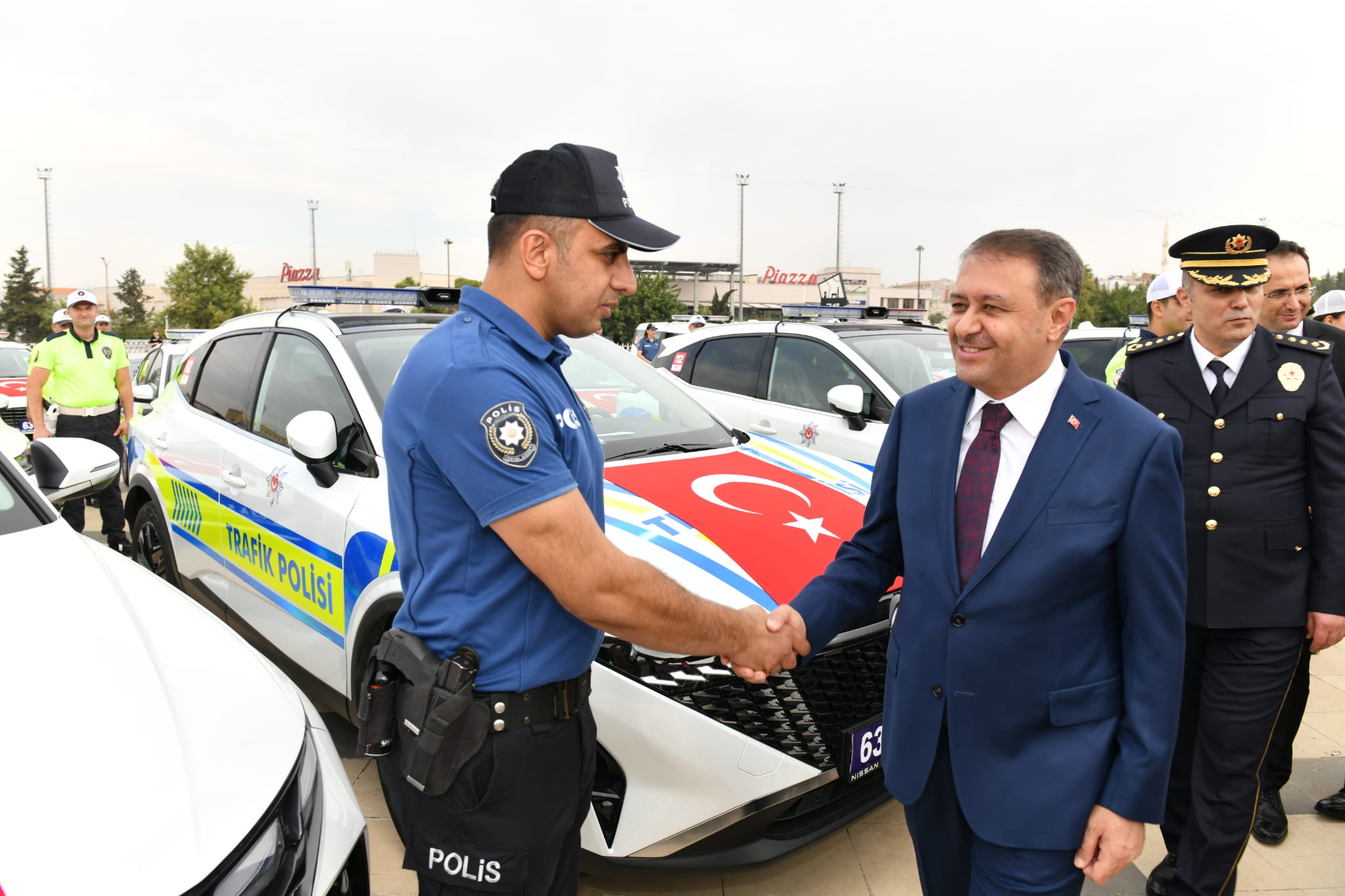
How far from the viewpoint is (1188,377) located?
8.44ft

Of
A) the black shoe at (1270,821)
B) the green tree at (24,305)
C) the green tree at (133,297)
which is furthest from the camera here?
the green tree at (133,297)

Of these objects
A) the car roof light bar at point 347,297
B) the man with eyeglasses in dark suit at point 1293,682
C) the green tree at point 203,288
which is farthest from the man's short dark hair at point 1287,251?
the green tree at point 203,288

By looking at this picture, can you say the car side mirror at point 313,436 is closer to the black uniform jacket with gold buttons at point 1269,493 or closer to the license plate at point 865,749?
the license plate at point 865,749

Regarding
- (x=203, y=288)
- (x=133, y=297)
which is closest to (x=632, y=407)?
(x=203, y=288)

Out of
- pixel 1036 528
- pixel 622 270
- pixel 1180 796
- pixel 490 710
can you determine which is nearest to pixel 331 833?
pixel 490 710

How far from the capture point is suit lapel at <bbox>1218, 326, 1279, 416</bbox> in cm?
247

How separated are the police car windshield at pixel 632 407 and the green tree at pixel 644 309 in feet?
150

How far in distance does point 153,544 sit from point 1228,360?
4.87 metres

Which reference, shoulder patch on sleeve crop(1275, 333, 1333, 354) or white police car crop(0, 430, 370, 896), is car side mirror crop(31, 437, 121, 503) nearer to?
white police car crop(0, 430, 370, 896)

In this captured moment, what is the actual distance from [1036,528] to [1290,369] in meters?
1.47

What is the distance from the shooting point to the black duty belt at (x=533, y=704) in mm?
1525

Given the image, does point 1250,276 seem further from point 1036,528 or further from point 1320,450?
point 1036,528

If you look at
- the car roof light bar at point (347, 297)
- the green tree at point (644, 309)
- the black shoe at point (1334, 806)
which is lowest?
the black shoe at point (1334, 806)

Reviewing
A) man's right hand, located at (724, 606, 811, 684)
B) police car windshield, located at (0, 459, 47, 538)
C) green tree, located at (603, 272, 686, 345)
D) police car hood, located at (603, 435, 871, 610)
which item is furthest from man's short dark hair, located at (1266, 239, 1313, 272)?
green tree, located at (603, 272, 686, 345)
